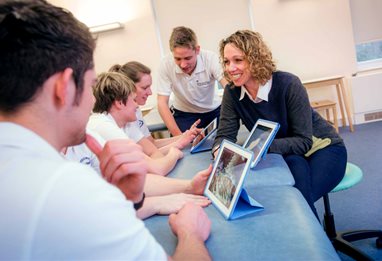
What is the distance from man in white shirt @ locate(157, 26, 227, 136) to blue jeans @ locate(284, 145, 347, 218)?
95 centimetres

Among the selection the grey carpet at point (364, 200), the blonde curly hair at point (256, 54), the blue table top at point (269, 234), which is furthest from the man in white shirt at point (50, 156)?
the grey carpet at point (364, 200)

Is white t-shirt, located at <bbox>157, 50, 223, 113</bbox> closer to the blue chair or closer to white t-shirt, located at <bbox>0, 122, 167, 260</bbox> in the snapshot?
the blue chair

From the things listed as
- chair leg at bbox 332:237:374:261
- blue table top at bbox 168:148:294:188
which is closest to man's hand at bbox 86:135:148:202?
blue table top at bbox 168:148:294:188

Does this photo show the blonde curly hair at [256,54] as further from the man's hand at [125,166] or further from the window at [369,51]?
the window at [369,51]

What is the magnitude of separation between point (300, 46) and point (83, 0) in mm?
3079

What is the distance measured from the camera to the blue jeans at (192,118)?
2582mm

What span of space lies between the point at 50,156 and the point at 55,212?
102 mm

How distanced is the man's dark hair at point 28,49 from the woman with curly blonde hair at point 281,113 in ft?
3.62

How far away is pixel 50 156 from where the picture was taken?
490 mm

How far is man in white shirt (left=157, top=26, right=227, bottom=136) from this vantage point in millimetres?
2377

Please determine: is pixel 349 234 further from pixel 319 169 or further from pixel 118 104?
pixel 118 104

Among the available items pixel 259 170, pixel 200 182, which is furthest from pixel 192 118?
pixel 200 182

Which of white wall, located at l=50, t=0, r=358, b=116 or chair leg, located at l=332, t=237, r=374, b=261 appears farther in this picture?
white wall, located at l=50, t=0, r=358, b=116

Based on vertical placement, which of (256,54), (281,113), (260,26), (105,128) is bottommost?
(281,113)
